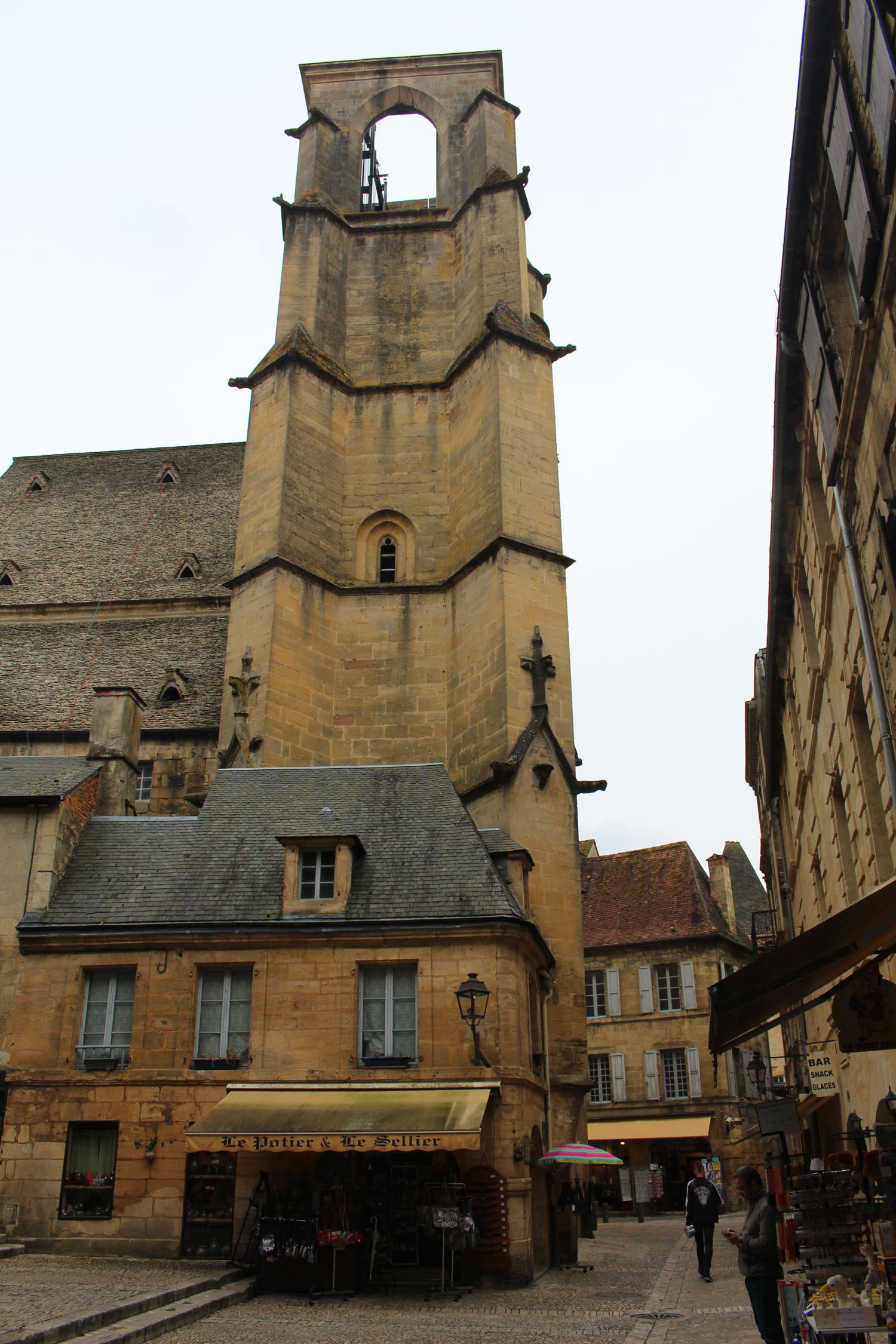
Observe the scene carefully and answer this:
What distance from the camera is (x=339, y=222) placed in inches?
877

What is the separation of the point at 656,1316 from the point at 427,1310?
1847 millimetres

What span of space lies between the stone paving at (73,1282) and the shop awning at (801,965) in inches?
182

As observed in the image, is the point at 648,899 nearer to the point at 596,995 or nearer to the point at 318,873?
the point at 596,995

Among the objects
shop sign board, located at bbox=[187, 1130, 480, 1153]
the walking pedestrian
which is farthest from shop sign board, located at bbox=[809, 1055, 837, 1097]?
the walking pedestrian

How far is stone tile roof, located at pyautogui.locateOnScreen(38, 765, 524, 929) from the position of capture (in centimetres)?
1134

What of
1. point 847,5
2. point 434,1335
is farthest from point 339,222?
point 434,1335

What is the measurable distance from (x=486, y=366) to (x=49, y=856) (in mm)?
11813

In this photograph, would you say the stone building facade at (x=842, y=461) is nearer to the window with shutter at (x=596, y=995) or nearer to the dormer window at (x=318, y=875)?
the dormer window at (x=318, y=875)

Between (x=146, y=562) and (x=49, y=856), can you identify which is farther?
(x=146, y=562)

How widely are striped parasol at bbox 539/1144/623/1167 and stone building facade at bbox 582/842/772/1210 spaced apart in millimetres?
12442

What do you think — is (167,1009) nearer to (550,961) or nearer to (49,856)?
(49,856)

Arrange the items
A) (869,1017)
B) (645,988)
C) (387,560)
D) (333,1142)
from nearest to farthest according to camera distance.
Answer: (869,1017)
(333,1142)
(387,560)
(645,988)

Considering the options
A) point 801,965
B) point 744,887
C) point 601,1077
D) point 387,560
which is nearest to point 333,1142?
point 801,965

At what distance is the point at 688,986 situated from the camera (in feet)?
86.0
